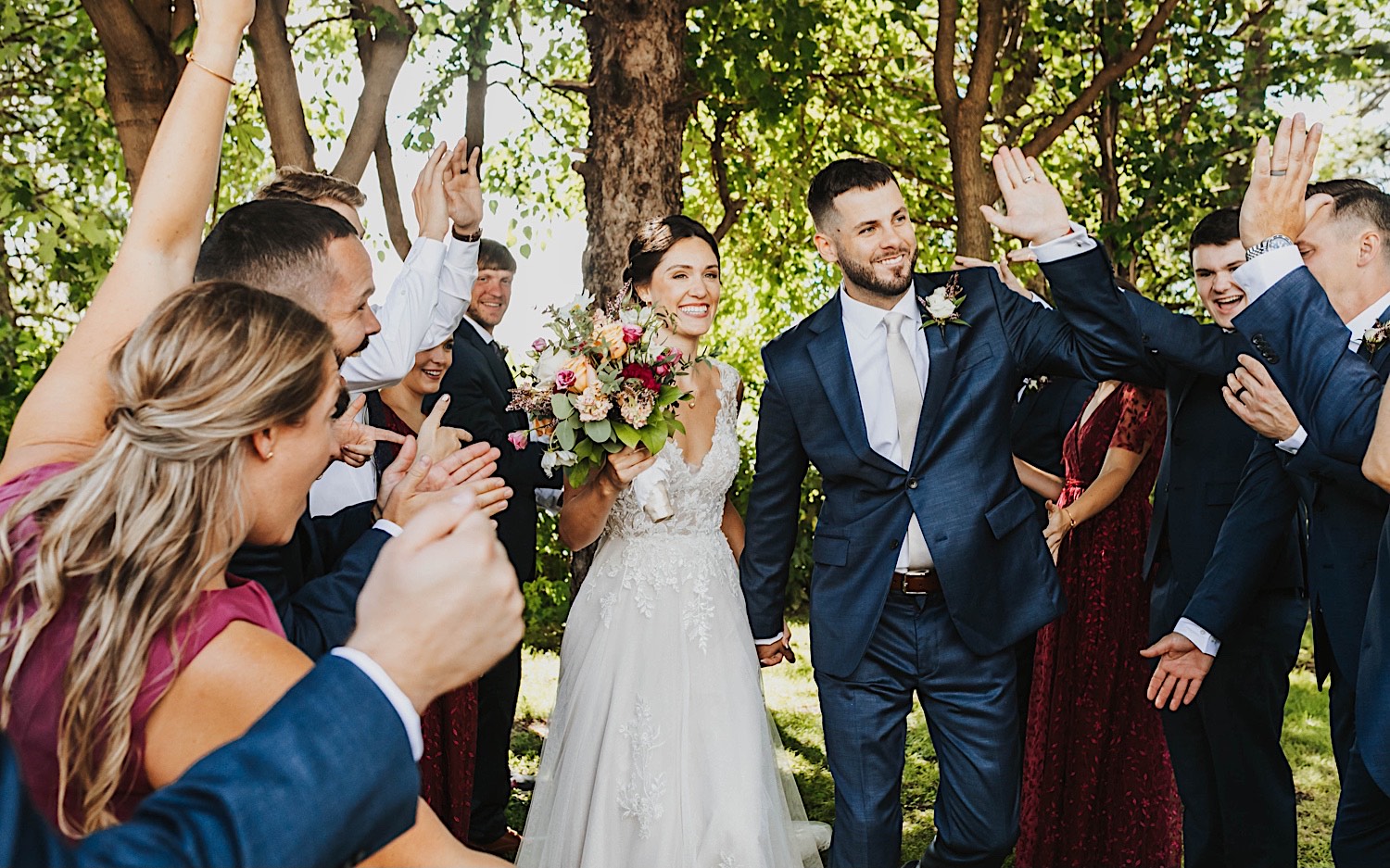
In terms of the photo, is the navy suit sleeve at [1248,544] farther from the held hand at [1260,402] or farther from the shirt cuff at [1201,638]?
the held hand at [1260,402]

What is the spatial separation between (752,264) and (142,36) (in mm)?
5802

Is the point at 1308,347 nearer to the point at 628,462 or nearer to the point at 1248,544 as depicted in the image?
the point at 1248,544

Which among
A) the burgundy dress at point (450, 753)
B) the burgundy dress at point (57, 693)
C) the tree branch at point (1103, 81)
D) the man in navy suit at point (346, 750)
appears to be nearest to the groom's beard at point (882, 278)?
the burgundy dress at point (450, 753)

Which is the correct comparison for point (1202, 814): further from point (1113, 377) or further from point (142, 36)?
point (142, 36)

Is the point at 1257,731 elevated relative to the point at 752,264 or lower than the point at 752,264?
lower

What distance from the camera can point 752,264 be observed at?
10.9 metres

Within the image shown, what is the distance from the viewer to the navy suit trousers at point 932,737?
3.82 m

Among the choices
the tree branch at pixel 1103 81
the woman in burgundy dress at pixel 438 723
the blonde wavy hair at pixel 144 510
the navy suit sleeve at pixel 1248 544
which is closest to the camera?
the blonde wavy hair at pixel 144 510

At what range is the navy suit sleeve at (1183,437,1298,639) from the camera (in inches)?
153

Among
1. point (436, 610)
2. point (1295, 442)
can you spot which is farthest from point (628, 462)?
point (436, 610)

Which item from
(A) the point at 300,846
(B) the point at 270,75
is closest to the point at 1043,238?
(A) the point at 300,846

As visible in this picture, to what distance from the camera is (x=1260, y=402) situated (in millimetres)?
3586

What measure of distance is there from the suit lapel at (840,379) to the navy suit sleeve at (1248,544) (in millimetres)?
1070

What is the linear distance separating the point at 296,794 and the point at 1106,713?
14.1ft
